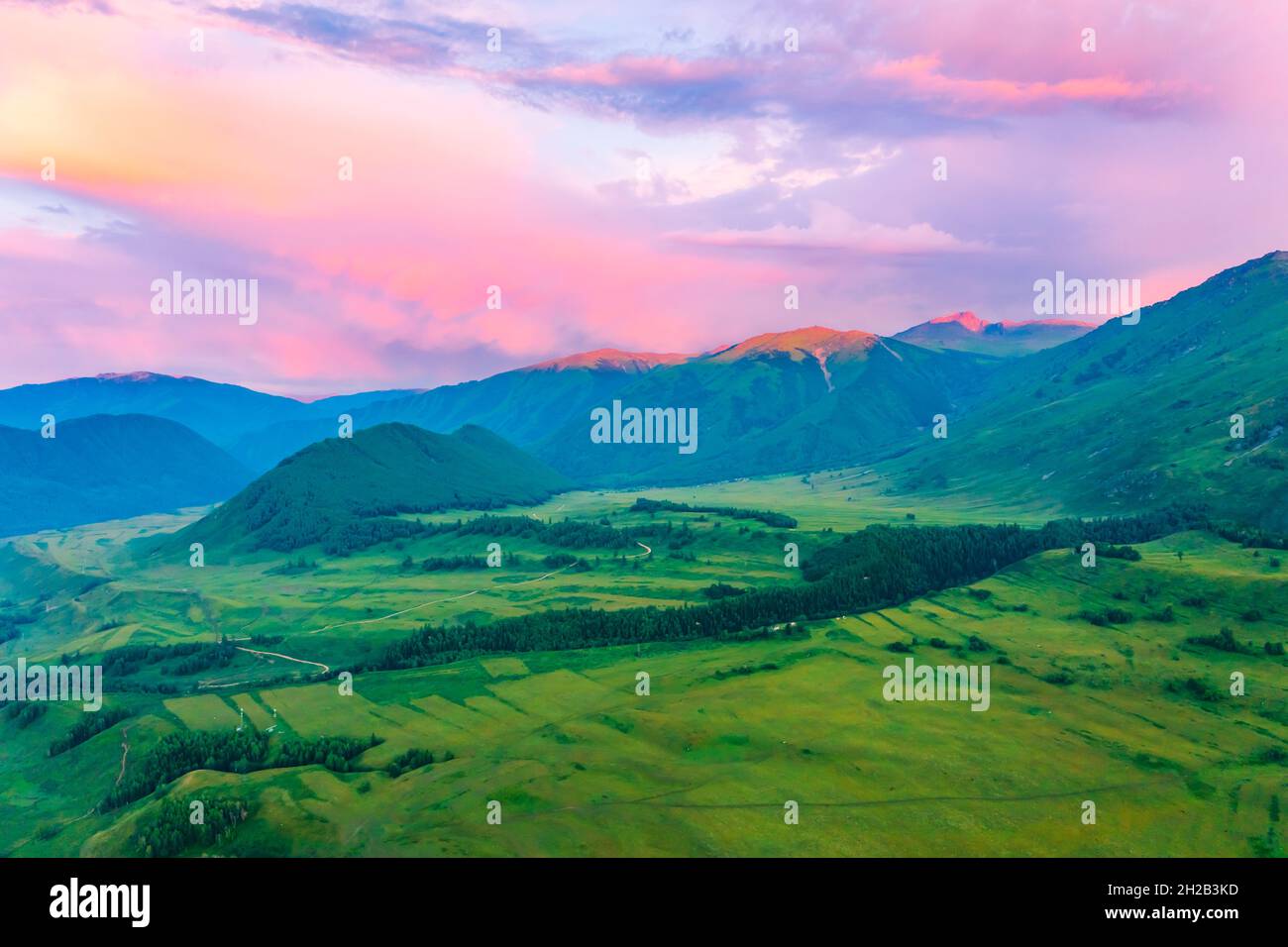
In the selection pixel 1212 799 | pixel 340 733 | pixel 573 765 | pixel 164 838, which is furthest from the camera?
pixel 340 733

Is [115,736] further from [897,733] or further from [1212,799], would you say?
[1212,799]

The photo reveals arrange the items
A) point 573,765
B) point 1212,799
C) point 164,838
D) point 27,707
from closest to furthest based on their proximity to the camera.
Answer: point 164,838, point 1212,799, point 573,765, point 27,707

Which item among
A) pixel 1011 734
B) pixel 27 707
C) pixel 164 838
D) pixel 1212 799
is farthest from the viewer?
pixel 27 707

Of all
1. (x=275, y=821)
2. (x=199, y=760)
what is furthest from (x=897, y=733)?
(x=199, y=760)

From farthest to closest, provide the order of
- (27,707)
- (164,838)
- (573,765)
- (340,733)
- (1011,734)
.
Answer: (27,707) → (340,733) → (1011,734) → (573,765) → (164,838)

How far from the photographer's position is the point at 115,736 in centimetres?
16375

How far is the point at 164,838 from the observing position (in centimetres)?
11319

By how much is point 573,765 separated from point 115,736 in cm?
10080

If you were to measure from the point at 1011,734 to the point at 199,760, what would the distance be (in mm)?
149037

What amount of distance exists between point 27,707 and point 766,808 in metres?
169

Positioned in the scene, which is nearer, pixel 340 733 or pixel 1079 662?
pixel 340 733

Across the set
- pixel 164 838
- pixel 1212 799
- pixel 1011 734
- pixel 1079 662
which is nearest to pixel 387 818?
pixel 164 838

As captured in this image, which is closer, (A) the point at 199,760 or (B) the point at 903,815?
(B) the point at 903,815

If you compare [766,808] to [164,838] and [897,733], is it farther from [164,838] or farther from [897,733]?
[164,838]
